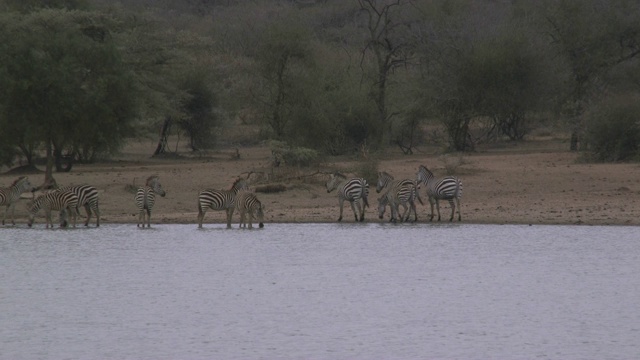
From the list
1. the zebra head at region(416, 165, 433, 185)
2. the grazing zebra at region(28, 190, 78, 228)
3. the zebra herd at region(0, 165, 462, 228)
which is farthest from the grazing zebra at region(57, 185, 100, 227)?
the zebra head at region(416, 165, 433, 185)

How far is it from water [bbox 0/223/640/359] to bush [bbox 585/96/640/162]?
378 inches

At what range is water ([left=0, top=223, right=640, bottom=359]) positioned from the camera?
12281 mm

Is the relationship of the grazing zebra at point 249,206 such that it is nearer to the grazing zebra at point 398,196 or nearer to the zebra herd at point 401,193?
the zebra herd at point 401,193

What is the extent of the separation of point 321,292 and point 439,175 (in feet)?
43.2

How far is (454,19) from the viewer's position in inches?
1734

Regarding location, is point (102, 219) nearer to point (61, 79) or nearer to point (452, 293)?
point (61, 79)

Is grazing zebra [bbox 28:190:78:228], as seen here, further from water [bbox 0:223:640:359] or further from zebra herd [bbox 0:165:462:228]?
water [bbox 0:223:640:359]

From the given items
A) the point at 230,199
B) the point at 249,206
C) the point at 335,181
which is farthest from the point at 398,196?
the point at 230,199

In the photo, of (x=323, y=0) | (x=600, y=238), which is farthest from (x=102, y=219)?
(x=323, y=0)

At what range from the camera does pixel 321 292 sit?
1587cm

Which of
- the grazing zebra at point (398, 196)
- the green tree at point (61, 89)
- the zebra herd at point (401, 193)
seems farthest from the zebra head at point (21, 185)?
the grazing zebra at point (398, 196)

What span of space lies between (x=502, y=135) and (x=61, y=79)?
18.0 m

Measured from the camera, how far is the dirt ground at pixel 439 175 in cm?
2341

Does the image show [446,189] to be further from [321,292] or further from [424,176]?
[321,292]
